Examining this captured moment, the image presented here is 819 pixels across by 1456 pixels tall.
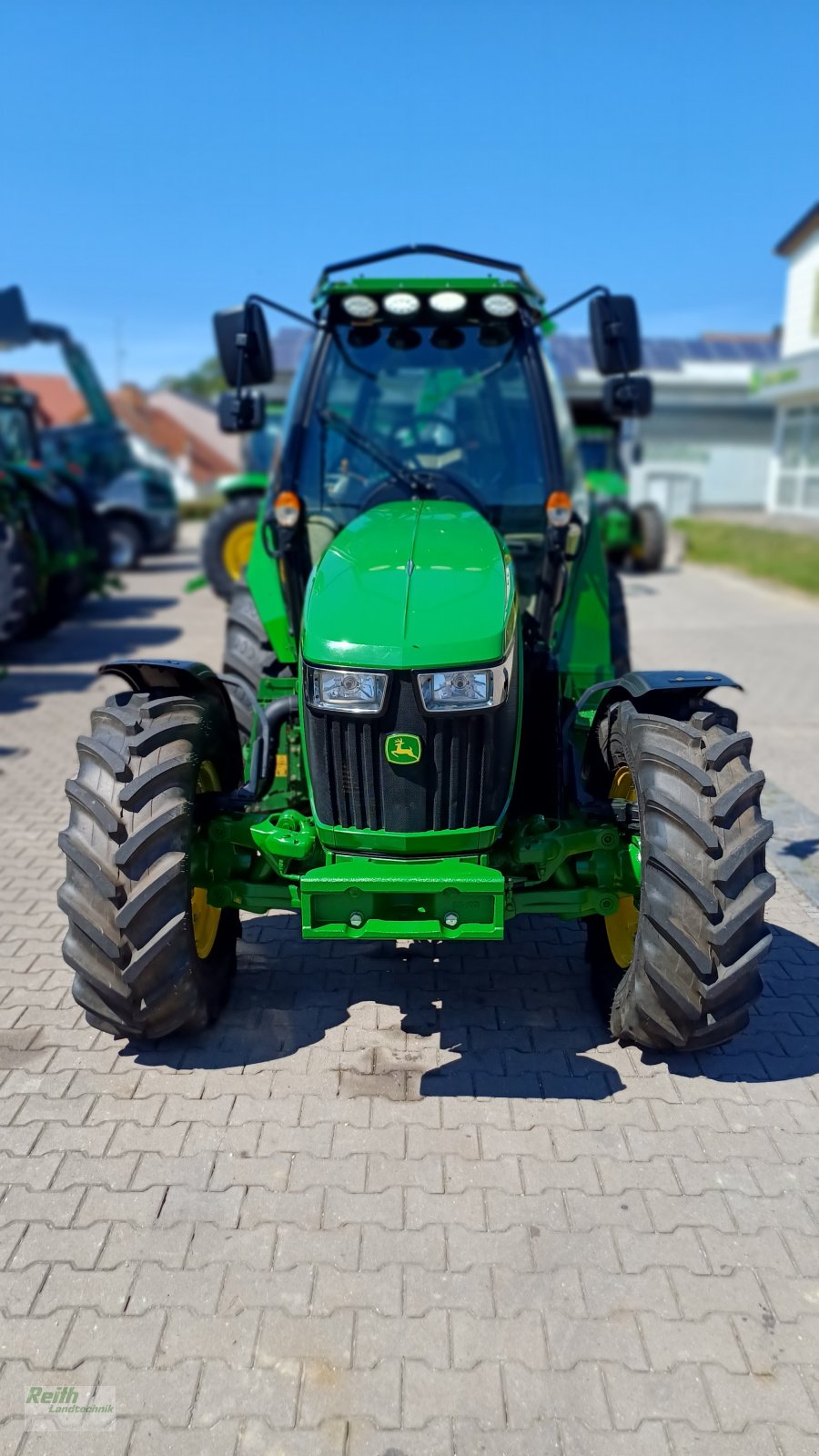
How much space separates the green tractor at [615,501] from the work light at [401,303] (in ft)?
35.6

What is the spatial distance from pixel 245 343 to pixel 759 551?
16271 mm

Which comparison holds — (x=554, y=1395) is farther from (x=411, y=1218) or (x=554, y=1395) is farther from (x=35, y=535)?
(x=35, y=535)

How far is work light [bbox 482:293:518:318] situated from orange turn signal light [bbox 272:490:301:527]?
113 cm

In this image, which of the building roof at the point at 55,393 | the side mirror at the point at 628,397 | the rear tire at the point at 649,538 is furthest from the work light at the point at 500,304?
the building roof at the point at 55,393

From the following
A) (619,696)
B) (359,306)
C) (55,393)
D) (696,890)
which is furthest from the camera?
(55,393)

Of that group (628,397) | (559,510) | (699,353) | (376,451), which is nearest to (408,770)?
(559,510)

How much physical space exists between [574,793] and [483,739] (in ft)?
1.89

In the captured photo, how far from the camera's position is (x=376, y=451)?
4.66 metres

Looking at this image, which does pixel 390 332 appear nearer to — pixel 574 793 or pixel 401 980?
pixel 574 793

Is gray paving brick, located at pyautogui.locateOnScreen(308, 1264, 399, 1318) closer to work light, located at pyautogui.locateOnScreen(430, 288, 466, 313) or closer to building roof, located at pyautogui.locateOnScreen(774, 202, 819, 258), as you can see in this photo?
work light, located at pyautogui.locateOnScreen(430, 288, 466, 313)

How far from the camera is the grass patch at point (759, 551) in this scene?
16062 millimetres

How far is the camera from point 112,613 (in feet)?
42.9

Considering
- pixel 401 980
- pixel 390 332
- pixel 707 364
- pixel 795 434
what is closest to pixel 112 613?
pixel 390 332

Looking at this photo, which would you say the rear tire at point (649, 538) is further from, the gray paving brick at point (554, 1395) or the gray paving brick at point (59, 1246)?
the gray paving brick at point (554, 1395)
